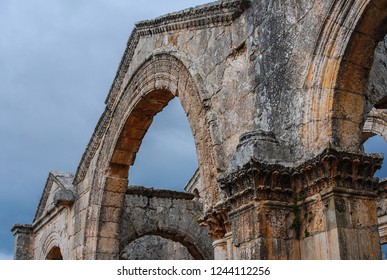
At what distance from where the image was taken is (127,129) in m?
8.91

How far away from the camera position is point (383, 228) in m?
11.5

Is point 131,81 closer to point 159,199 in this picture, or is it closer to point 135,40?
point 135,40

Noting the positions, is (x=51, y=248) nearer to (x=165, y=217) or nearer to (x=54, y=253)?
(x=54, y=253)

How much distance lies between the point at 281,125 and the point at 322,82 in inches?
21.4

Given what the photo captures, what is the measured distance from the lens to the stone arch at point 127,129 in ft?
22.5

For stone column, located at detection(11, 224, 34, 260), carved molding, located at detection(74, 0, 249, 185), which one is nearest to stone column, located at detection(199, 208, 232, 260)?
carved molding, located at detection(74, 0, 249, 185)

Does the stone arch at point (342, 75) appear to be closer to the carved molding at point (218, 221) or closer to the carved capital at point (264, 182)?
the carved capital at point (264, 182)

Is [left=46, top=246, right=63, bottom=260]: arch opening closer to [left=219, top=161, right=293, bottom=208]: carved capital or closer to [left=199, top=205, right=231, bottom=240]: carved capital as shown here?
[left=199, top=205, right=231, bottom=240]: carved capital

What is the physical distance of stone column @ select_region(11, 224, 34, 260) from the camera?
1284 centimetres

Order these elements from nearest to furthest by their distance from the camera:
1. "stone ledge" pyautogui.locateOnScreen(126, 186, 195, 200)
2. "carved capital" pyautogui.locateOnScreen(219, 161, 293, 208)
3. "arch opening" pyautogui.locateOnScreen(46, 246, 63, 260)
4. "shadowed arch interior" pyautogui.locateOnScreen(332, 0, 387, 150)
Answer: "shadowed arch interior" pyautogui.locateOnScreen(332, 0, 387, 150) < "carved capital" pyautogui.locateOnScreen(219, 161, 293, 208) < "arch opening" pyautogui.locateOnScreen(46, 246, 63, 260) < "stone ledge" pyautogui.locateOnScreen(126, 186, 195, 200)

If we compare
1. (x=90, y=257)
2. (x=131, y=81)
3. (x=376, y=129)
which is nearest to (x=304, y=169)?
(x=131, y=81)

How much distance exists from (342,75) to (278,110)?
683 millimetres

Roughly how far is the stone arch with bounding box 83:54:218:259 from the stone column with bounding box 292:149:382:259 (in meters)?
2.01

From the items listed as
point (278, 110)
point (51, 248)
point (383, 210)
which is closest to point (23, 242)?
point (51, 248)
